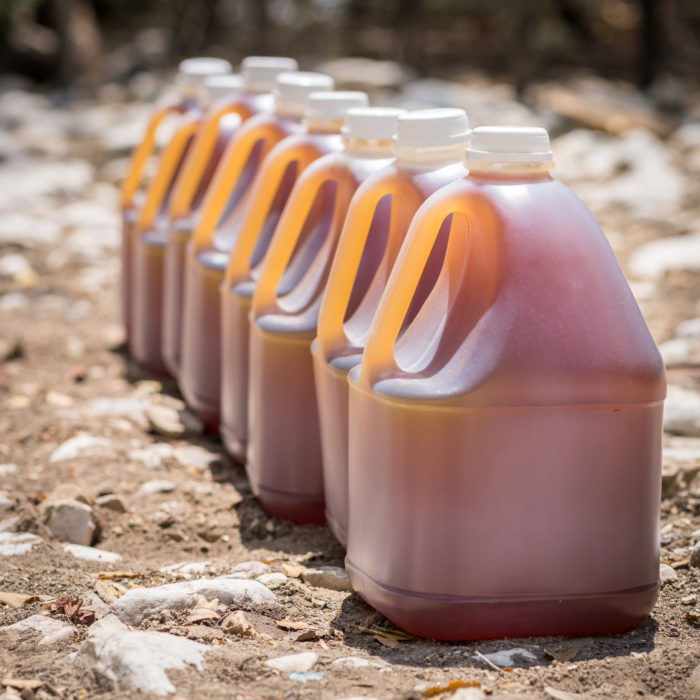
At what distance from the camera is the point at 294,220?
252cm

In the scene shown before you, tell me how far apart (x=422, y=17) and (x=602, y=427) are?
8.55m

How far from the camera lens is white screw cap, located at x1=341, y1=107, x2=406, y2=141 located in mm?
2422

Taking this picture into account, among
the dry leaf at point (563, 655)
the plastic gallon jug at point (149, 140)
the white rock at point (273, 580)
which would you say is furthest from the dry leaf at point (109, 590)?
the plastic gallon jug at point (149, 140)

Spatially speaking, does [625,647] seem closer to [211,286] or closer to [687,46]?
[211,286]

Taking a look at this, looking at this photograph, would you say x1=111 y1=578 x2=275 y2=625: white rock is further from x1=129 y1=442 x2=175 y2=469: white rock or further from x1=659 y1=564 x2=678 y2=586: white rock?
x1=129 y1=442 x2=175 y2=469: white rock

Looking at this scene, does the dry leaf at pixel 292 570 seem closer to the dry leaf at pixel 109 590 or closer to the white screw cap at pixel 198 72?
the dry leaf at pixel 109 590

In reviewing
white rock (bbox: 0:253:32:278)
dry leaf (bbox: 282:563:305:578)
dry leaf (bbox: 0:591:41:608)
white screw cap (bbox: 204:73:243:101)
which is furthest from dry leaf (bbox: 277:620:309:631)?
white rock (bbox: 0:253:32:278)

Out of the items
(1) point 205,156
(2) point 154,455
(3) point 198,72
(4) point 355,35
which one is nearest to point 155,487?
(2) point 154,455

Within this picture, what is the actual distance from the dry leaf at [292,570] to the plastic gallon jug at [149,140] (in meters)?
1.87

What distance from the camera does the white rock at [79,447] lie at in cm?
306

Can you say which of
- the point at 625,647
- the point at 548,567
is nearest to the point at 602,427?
the point at 548,567

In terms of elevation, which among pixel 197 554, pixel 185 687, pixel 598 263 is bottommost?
pixel 197 554

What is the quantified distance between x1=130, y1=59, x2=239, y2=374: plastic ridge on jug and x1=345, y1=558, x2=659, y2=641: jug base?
6.42 feet

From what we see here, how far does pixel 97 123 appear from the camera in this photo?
838 cm
